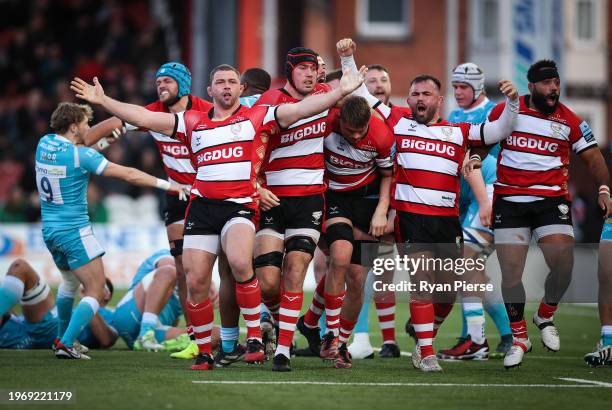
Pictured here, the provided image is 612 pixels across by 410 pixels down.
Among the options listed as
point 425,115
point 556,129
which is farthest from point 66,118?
point 556,129

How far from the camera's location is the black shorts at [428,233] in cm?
1032

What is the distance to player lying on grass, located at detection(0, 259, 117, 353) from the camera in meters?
11.6

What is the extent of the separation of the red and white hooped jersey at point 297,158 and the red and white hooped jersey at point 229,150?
1.35 feet

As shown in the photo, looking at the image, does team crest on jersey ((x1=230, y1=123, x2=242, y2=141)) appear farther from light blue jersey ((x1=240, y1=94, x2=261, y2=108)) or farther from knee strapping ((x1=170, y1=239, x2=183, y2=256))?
knee strapping ((x1=170, y1=239, x2=183, y2=256))

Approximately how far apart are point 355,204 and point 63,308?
9.65 feet

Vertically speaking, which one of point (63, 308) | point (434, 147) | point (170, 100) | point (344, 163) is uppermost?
point (170, 100)

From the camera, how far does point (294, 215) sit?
10281 mm

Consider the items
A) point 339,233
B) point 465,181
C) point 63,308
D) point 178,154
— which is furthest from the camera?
point 465,181

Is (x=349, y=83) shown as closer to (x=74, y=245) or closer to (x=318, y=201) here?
(x=318, y=201)

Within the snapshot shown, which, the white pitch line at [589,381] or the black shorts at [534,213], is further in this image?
the black shorts at [534,213]

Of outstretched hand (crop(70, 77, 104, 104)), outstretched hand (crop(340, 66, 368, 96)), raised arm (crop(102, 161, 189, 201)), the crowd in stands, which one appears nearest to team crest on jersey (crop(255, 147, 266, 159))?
outstretched hand (crop(340, 66, 368, 96))

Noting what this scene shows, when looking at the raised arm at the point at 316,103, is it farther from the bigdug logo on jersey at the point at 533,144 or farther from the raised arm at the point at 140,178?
the bigdug logo on jersey at the point at 533,144

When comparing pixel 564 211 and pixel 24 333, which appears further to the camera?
pixel 24 333

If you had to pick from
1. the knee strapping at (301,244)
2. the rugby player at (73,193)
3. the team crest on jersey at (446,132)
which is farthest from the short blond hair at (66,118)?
the team crest on jersey at (446,132)
